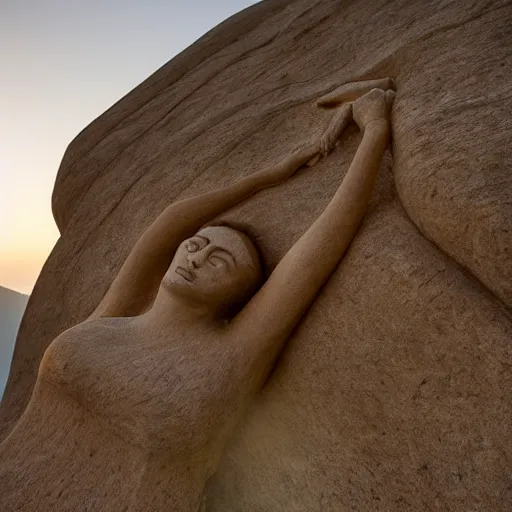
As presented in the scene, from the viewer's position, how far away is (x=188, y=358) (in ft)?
6.38

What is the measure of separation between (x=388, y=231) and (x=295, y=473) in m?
1.04

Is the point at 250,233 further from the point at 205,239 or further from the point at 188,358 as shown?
the point at 188,358

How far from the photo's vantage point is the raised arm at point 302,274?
6.41ft

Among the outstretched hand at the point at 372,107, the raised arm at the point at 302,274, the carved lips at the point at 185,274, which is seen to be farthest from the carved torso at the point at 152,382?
the outstretched hand at the point at 372,107

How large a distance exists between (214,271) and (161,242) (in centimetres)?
53

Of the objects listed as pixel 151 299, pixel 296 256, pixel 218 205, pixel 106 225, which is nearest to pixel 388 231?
pixel 296 256

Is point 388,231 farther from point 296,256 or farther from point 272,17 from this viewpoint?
point 272,17

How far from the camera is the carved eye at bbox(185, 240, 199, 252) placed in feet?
7.12

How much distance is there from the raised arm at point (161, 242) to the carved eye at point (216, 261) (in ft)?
1.45

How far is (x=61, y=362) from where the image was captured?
1.94m

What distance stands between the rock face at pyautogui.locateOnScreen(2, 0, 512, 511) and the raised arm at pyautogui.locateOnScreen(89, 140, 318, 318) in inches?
3.7

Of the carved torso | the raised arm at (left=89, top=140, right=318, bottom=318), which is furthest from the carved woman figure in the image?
the raised arm at (left=89, top=140, right=318, bottom=318)

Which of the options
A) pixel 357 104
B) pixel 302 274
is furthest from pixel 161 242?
pixel 357 104

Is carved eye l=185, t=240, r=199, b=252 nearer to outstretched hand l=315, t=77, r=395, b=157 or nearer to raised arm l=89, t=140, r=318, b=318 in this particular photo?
raised arm l=89, t=140, r=318, b=318
